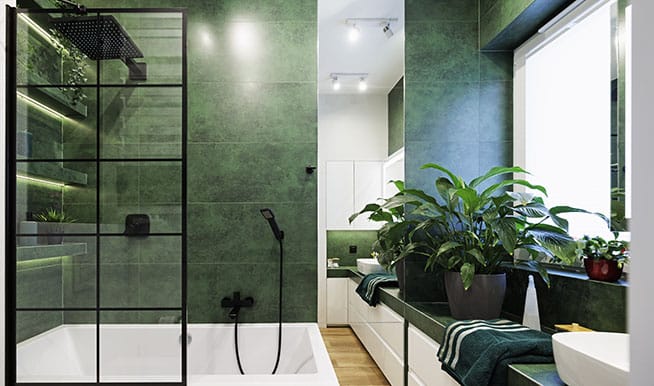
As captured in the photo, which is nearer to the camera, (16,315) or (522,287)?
(16,315)

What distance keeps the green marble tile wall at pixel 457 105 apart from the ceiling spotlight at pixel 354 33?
0.46 meters

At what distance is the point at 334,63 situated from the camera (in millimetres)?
3570

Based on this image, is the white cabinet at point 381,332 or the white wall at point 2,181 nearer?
the white wall at point 2,181

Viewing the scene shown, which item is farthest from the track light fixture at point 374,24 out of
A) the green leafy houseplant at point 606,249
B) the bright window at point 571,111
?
the green leafy houseplant at point 606,249

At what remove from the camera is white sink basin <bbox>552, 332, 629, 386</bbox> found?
125 cm

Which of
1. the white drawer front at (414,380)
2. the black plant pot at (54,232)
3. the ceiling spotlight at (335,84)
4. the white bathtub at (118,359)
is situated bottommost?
the white drawer front at (414,380)

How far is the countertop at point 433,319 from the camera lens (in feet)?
5.56

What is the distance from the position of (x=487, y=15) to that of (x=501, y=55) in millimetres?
288

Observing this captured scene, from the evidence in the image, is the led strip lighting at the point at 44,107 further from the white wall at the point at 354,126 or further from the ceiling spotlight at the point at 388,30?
the ceiling spotlight at the point at 388,30

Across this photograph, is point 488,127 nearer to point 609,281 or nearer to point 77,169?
point 609,281

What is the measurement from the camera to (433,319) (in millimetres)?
2582

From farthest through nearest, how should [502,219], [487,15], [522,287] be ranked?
[487,15]
[522,287]
[502,219]

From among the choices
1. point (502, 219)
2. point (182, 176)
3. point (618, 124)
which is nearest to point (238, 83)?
point (182, 176)

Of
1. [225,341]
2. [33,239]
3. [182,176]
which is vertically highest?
[182,176]
